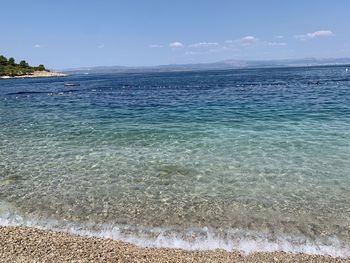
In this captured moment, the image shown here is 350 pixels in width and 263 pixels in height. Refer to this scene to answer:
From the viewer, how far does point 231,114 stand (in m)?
33.2

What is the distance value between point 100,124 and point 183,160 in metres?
13.5

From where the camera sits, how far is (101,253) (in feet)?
29.9

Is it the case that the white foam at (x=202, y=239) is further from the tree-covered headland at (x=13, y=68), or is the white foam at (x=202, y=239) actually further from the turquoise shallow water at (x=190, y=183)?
the tree-covered headland at (x=13, y=68)

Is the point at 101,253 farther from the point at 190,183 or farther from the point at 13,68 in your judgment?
the point at 13,68

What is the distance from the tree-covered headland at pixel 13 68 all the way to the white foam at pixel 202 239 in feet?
565

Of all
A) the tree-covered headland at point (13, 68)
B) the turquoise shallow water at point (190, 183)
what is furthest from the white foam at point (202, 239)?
the tree-covered headland at point (13, 68)

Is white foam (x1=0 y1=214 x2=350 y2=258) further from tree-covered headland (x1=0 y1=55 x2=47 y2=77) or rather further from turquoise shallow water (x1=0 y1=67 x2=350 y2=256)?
tree-covered headland (x1=0 y1=55 x2=47 y2=77)

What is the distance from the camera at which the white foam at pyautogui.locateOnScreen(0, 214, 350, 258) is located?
31.8ft

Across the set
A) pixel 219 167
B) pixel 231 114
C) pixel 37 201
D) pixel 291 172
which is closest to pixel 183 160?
pixel 219 167

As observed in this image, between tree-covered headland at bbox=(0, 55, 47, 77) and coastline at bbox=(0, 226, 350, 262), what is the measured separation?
173 m

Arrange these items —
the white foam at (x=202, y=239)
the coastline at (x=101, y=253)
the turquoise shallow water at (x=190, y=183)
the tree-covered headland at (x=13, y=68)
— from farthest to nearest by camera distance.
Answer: the tree-covered headland at (x=13, y=68) < the turquoise shallow water at (x=190, y=183) < the white foam at (x=202, y=239) < the coastline at (x=101, y=253)

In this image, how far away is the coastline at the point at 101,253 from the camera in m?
8.80

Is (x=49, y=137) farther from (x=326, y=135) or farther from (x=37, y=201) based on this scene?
(x=326, y=135)

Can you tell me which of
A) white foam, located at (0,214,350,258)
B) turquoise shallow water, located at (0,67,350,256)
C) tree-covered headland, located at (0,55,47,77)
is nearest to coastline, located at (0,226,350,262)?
white foam, located at (0,214,350,258)
